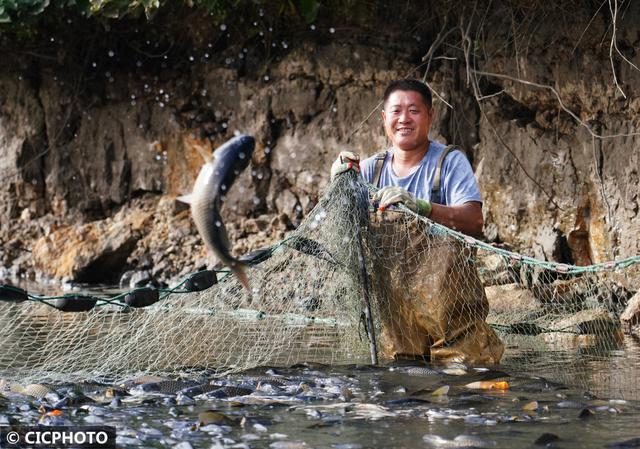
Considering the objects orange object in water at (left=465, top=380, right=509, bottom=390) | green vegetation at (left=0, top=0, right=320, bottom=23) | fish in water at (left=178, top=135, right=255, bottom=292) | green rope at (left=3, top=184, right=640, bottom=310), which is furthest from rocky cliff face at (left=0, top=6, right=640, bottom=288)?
fish in water at (left=178, top=135, right=255, bottom=292)

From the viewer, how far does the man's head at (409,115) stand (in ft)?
20.1

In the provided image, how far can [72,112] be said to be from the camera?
1420 cm

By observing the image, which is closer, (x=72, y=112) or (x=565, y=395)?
(x=565, y=395)

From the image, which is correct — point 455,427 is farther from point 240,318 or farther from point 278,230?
point 278,230

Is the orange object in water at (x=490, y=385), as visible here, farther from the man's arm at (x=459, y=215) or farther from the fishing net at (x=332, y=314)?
the man's arm at (x=459, y=215)

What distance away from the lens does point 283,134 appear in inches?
504

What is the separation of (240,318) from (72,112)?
360 inches

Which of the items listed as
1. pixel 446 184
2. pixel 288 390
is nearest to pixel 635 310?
pixel 446 184

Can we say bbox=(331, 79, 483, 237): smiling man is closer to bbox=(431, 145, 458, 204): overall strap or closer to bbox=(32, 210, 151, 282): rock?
bbox=(431, 145, 458, 204): overall strap

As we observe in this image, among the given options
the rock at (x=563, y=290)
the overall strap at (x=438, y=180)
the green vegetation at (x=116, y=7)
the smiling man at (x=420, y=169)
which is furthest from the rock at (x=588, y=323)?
the green vegetation at (x=116, y=7)

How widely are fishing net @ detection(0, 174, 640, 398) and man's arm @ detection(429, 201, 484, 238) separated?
0.41 feet

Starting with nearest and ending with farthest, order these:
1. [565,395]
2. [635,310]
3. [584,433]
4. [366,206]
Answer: [584,433]
[565,395]
[366,206]
[635,310]

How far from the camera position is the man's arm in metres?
5.90

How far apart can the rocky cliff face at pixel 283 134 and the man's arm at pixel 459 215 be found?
12.7 feet
